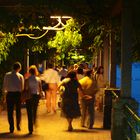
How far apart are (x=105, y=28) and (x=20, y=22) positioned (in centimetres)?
251

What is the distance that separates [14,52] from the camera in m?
21.7

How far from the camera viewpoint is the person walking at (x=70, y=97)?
14.0 m

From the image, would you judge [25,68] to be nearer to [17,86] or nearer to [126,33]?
[17,86]

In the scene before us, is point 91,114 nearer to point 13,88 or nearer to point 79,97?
point 79,97

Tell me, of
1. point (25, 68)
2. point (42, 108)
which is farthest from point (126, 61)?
point (25, 68)

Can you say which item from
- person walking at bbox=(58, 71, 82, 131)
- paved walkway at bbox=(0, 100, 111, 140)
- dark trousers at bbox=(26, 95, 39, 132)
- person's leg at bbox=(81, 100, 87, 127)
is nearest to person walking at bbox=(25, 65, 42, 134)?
dark trousers at bbox=(26, 95, 39, 132)

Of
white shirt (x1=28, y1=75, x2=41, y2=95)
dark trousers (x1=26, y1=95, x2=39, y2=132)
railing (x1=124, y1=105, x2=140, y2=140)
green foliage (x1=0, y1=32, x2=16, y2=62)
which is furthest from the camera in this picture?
green foliage (x1=0, y1=32, x2=16, y2=62)

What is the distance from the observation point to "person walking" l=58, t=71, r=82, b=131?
13992 mm

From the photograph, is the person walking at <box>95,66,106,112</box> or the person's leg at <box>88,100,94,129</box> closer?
the person's leg at <box>88,100,94,129</box>

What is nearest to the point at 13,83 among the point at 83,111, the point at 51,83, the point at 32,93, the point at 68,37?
the point at 32,93

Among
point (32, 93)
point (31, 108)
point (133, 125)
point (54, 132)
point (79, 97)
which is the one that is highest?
point (32, 93)

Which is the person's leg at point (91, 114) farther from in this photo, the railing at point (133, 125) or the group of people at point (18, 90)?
the railing at point (133, 125)

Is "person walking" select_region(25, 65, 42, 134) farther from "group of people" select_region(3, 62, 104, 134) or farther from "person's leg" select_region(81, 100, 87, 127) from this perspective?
"person's leg" select_region(81, 100, 87, 127)

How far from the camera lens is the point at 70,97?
14062 mm
